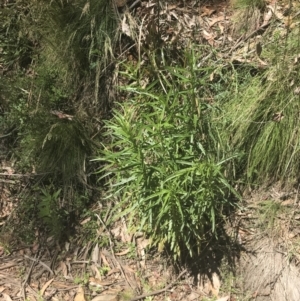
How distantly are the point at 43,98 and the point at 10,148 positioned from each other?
0.46 meters

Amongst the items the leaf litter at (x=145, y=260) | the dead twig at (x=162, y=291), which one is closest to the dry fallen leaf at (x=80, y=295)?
the leaf litter at (x=145, y=260)

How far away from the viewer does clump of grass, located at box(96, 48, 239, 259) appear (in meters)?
2.58

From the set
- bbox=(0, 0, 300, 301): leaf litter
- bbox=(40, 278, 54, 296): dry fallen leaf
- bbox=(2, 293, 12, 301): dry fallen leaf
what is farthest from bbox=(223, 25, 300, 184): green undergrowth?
bbox=(2, 293, 12, 301): dry fallen leaf

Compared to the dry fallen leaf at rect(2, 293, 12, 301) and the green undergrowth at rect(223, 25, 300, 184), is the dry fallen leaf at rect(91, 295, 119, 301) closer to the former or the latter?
the dry fallen leaf at rect(2, 293, 12, 301)

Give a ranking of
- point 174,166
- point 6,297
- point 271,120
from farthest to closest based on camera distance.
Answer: point 6,297 < point 271,120 < point 174,166

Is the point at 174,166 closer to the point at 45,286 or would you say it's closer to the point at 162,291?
the point at 162,291

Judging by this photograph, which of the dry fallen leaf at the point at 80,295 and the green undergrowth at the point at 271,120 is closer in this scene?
the green undergrowth at the point at 271,120

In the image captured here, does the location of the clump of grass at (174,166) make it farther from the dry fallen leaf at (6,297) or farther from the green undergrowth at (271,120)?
the dry fallen leaf at (6,297)

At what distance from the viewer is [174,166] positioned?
8.64 feet

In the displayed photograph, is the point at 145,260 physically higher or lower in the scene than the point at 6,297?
higher

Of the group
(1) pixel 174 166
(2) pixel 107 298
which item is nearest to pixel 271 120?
(1) pixel 174 166

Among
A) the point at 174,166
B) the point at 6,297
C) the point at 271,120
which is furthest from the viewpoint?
the point at 6,297

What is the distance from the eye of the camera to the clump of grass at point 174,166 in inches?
102

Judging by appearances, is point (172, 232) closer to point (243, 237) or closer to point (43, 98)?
point (243, 237)
